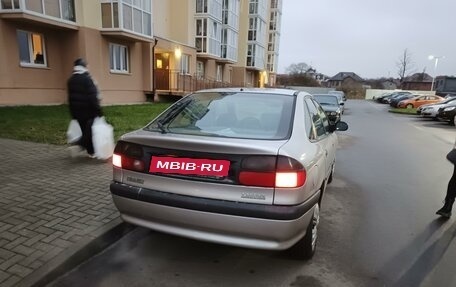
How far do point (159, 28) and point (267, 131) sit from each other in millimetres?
23648

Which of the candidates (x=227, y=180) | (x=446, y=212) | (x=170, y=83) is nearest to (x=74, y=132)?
(x=227, y=180)

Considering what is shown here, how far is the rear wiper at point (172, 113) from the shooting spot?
3.44 meters

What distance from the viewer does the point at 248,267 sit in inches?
126

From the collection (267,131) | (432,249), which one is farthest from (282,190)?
(432,249)

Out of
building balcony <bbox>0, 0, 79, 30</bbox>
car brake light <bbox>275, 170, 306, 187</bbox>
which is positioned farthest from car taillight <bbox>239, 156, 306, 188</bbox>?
building balcony <bbox>0, 0, 79, 30</bbox>

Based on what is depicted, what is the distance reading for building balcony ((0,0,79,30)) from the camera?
506 inches

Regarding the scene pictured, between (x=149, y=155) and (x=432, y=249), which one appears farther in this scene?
(x=432, y=249)

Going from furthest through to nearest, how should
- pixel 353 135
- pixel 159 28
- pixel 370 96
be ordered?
pixel 370 96 → pixel 159 28 → pixel 353 135

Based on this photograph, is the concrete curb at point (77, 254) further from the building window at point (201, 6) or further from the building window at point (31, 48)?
the building window at point (201, 6)

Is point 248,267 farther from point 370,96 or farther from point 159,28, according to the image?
point 370,96

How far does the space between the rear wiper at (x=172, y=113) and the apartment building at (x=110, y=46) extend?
1211 centimetres

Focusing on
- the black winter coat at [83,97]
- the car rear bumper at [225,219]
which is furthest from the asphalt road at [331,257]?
the black winter coat at [83,97]

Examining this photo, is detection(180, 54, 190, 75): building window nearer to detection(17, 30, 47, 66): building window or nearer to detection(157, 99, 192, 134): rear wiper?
detection(17, 30, 47, 66): building window

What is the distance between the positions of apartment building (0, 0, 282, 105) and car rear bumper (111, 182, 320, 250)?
43.2 feet
